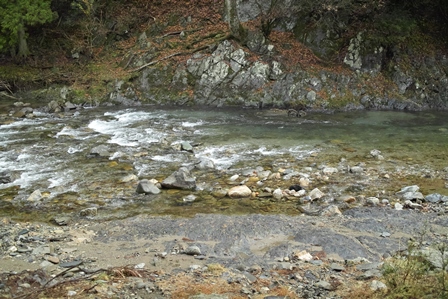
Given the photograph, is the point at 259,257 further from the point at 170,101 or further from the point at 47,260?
the point at 170,101

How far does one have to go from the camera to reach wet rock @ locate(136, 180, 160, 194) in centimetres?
910

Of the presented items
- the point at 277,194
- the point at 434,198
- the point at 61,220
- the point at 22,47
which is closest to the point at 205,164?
the point at 277,194

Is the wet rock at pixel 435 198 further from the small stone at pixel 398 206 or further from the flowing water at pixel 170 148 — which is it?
the flowing water at pixel 170 148

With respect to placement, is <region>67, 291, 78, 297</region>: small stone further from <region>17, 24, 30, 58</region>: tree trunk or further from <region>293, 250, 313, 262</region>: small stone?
<region>17, 24, 30, 58</region>: tree trunk

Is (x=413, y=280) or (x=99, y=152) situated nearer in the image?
(x=413, y=280)

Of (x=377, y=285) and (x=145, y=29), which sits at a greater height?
(x=145, y=29)

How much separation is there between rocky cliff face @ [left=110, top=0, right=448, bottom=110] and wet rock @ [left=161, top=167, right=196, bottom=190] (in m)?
9.76

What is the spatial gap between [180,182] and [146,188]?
0.77 metres

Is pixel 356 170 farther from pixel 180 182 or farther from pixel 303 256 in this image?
pixel 303 256

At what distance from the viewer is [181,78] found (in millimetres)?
20031

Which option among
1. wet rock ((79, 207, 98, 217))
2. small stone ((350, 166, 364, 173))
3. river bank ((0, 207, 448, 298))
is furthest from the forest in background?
river bank ((0, 207, 448, 298))

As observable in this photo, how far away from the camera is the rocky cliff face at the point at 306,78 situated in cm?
1869

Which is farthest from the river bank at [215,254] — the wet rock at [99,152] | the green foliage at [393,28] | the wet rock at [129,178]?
the green foliage at [393,28]

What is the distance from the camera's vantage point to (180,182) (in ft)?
30.9
